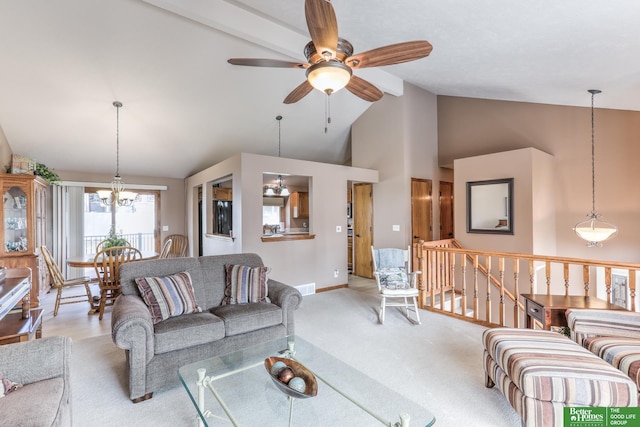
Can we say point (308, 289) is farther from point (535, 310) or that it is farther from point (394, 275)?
point (535, 310)

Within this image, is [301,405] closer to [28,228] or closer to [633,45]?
[633,45]

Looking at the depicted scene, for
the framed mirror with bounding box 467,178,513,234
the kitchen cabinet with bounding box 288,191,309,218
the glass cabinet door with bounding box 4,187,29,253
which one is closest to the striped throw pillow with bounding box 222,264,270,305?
the glass cabinet door with bounding box 4,187,29,253

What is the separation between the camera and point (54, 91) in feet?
13.8

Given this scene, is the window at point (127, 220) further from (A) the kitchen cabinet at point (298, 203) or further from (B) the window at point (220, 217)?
(A) the kitchen cabinet at point (298, 203)

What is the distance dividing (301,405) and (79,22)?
4.34m

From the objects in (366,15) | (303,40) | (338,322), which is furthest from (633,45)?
(338,322)

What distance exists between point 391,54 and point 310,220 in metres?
3.49

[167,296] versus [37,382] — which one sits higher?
[167,296]

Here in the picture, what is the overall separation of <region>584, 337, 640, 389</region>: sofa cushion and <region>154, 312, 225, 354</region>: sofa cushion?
2.67m

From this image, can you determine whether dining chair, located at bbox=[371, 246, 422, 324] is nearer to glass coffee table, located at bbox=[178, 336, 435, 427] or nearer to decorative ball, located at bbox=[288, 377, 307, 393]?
glass coffee table, located at bbox=[178, 336, 435, 427]

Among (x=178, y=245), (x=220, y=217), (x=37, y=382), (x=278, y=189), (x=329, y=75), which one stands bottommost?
(x=37, y=382)

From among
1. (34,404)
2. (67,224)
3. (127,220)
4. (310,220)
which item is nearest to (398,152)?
(310,220)

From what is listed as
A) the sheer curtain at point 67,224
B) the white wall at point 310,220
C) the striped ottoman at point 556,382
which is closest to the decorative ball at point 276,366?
the striped ottoman at point 556,382

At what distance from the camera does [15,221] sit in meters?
4.52
